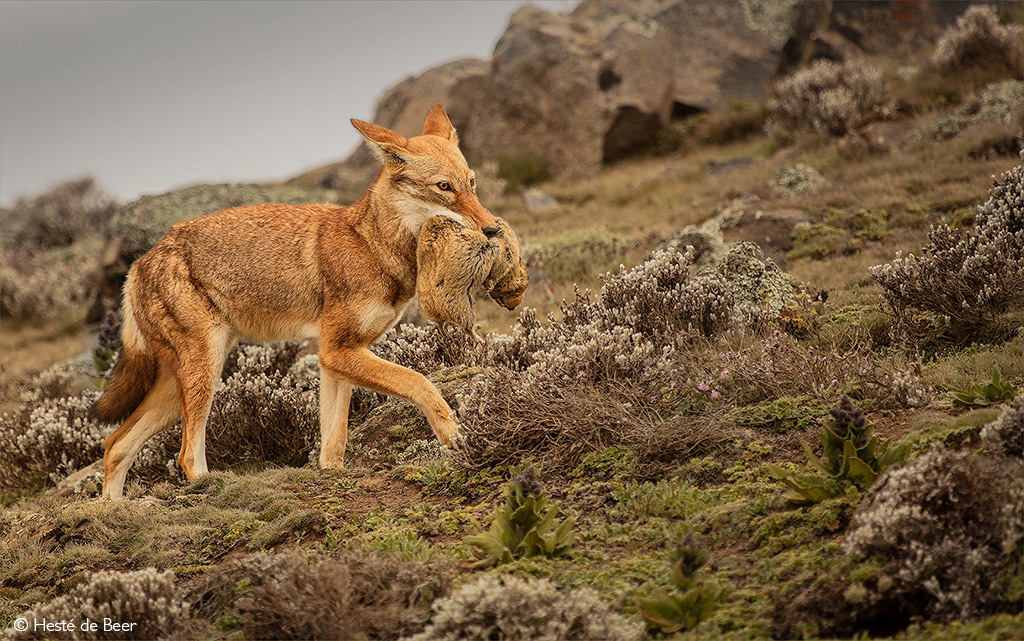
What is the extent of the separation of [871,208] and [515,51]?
14.2 meters

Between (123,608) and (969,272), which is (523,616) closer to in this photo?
(123,608)

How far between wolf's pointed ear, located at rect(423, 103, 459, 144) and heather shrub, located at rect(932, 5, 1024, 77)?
40.1 ft

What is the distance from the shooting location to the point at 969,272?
5164 mm

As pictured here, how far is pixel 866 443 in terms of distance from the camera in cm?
335

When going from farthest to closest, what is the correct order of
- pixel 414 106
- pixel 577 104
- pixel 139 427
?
pixel 414 106, pixel 577 104, pixel 139 427

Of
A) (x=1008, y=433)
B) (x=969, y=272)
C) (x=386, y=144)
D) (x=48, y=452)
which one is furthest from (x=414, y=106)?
(x=1008, y=433)

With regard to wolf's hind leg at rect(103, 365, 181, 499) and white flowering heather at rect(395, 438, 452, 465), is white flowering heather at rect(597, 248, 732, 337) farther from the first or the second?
wolf's hind leg at rect(103, 365, 181, 499)

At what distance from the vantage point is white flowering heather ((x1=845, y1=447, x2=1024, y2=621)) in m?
2.52

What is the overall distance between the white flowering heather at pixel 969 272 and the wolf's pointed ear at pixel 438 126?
342 centimetres

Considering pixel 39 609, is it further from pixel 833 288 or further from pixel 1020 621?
pixel 833 288

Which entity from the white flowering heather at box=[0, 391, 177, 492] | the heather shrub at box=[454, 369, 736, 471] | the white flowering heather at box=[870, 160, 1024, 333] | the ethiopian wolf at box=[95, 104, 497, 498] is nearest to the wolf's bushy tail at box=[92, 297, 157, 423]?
the ethiopian wolf at box=[95, 104, 497, 498]

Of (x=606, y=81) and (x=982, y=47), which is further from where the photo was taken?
(x=606, y=81)

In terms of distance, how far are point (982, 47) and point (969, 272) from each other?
37.3ft

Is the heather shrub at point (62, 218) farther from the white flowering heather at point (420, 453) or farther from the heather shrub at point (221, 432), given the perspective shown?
the white flowering heather at point (420, 453)
